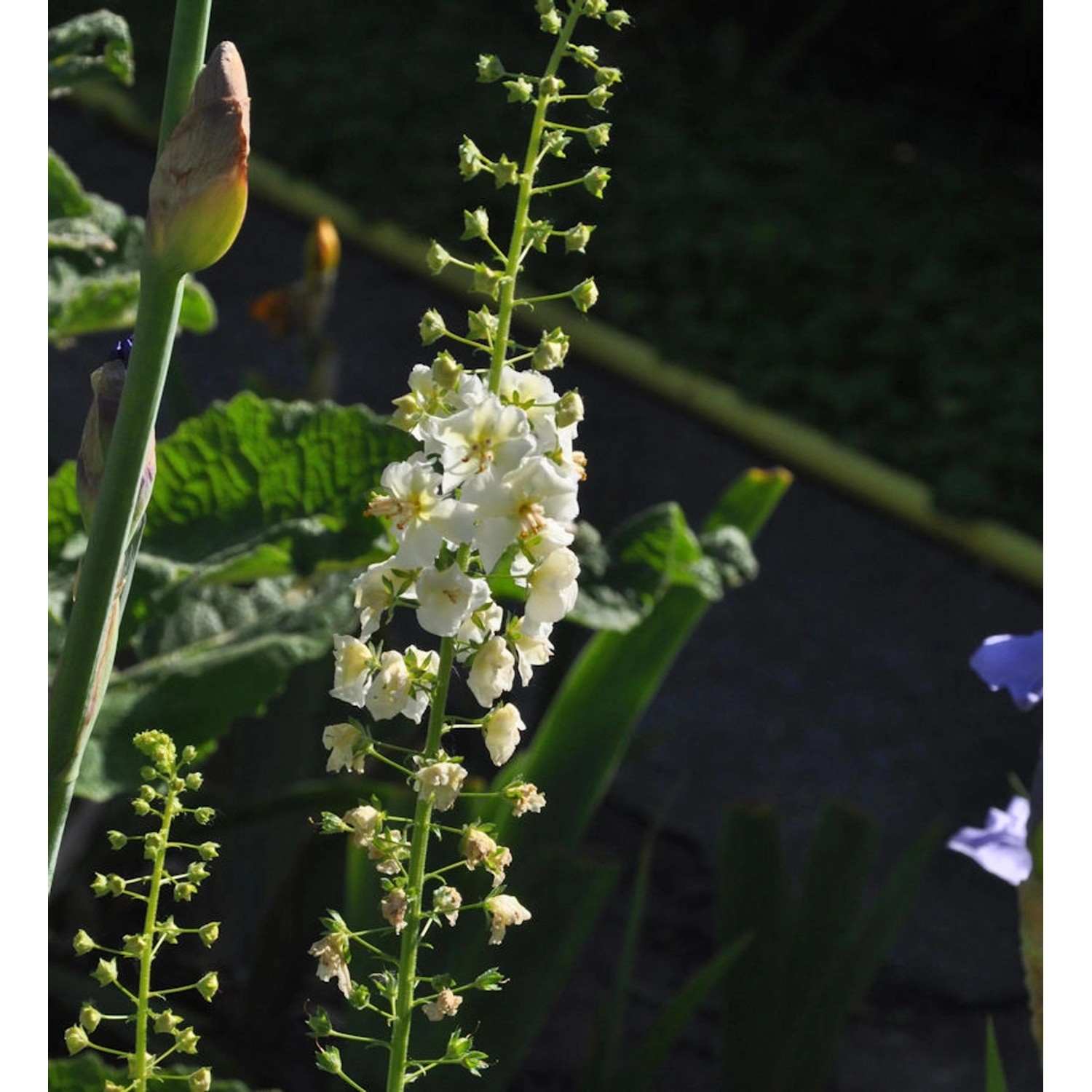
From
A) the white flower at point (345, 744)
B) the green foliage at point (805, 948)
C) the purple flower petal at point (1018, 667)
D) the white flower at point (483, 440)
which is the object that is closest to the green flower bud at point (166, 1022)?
the white flower at point (345, 744)

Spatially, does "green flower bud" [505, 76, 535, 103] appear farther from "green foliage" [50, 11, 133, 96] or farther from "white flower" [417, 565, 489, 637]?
"green foliage" [50, 11, 133, 96]

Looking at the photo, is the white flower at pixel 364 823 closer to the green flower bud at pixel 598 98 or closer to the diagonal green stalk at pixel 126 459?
the diagonal green stalk at pixel 126 459

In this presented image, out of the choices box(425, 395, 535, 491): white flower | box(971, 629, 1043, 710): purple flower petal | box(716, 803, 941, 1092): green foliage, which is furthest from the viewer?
box(716, 803, 941, 1092): green foliage

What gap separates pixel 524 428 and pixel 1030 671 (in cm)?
40

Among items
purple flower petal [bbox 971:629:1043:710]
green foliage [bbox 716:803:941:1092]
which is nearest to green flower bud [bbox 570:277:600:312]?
purple flower petal [bbox 971:629:1043:710]

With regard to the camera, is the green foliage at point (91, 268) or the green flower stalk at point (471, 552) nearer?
the green flower stalk at point (471, 552)

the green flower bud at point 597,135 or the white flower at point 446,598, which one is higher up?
the green flower bud at point 597,135

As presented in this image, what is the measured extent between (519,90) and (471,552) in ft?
0.50

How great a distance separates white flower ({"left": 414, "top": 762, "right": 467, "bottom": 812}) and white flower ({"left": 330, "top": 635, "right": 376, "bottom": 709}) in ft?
0.11

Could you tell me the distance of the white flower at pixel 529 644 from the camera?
21.3 inches

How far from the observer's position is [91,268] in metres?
1.34

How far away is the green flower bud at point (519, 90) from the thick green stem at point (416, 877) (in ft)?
0.59

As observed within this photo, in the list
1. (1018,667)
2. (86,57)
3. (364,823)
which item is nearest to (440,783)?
(364,823)

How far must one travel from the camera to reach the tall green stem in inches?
20.7
